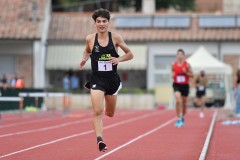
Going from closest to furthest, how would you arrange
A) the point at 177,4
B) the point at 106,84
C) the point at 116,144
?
the point at 106,84 < the point at 116,144 < the point at 177,4

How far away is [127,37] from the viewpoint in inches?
1874

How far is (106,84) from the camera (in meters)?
11.9

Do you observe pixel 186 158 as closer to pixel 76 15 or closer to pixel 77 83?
pixel 77 83

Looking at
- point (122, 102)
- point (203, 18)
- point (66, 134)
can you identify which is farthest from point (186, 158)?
point (203, 18)

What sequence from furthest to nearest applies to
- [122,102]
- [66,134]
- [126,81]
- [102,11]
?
[126,81] → [122,102] → [66,134] → [102,11]

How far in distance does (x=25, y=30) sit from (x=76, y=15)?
4.85 meters

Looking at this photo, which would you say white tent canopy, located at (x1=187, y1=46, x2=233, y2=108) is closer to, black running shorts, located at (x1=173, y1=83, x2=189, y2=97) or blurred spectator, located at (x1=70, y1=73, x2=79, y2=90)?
blurred spectator, located at (x1=70, y1=73, x2=79, y2=90)

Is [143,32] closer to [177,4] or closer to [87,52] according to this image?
[177,4]

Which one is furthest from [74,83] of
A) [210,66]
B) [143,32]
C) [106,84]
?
[106,84]

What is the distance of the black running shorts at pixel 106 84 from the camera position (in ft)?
39.0

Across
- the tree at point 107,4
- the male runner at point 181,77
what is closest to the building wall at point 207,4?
the tree at point 107,4

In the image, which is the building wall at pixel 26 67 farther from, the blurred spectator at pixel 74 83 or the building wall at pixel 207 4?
the building wall at pixel 207 4

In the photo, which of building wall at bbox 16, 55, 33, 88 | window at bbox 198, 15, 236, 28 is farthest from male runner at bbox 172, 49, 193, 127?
window at bbox 198, 15, 236, 28

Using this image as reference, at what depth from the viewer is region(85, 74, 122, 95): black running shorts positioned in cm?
1189
